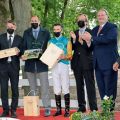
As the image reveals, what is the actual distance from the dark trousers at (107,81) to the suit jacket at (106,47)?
117 mm

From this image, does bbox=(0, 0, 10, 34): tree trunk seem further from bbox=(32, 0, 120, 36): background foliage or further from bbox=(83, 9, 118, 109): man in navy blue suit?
bbox=(83, 9, 118, 109): man in navy blue suit

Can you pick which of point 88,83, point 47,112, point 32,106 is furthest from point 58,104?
point 88,83

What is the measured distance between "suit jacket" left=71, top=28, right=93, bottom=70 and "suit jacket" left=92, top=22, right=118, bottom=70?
0.15 metres

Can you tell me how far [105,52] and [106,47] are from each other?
10 centimetres

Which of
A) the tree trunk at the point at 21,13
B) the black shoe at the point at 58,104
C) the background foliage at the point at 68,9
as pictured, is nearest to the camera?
the black shoe at the point at 58,104

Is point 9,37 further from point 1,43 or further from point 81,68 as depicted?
point 81,68

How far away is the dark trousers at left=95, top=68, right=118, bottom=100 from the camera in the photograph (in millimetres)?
8672

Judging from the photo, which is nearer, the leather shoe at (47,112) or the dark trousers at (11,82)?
the dark trousers at (11,82)

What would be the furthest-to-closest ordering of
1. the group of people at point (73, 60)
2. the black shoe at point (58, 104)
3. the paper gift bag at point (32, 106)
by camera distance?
the paper gift bag at point (32, 106), the black shoe at point (58, 104), the group of people at point (73, 60)

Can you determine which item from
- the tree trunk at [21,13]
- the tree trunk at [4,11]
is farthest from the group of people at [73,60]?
the tree trunk at [4,11]

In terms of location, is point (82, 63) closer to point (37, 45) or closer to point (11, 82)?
point (37, 45)

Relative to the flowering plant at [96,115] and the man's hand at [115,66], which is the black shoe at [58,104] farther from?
the flowering plant at [96,115]

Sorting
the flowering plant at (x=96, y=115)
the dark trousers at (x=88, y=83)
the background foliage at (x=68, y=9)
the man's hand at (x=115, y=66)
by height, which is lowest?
the flowering plant at (x=96, y=115)

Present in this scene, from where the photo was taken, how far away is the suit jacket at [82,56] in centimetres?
885
